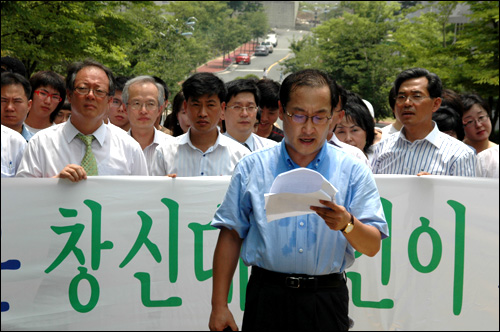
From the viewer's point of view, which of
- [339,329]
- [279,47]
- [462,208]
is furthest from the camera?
[279,47]

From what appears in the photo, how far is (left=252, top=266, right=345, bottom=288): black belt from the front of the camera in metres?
2.81

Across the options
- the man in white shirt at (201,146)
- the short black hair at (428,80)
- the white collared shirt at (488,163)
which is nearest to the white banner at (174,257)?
the white collared shirt at (488,163)

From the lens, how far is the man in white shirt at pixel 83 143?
3.90 metres

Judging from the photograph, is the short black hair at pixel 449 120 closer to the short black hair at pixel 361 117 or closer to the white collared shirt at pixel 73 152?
the short black hair at pixel 361 117

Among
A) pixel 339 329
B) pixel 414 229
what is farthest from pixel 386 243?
pixel 339 329

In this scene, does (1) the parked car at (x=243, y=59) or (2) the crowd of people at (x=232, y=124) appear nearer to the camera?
(2) the crowd of people at (x=232, y=124)

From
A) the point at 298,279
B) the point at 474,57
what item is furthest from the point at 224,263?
the point at 474,57

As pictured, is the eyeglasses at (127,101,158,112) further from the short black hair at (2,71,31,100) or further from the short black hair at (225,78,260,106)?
the short black hair at (2,71,31,100)

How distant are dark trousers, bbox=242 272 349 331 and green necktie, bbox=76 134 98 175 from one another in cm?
156

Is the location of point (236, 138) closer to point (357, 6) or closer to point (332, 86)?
point (332, 86)

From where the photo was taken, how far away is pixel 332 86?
296 centimetres

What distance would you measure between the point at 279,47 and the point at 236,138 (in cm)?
9876

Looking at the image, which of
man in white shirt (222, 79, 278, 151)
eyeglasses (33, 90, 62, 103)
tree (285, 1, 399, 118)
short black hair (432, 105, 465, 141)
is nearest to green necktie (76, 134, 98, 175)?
man in white shirt (222, 79, 278, 151)

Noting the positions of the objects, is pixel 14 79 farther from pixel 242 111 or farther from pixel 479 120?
pixel 479 120
